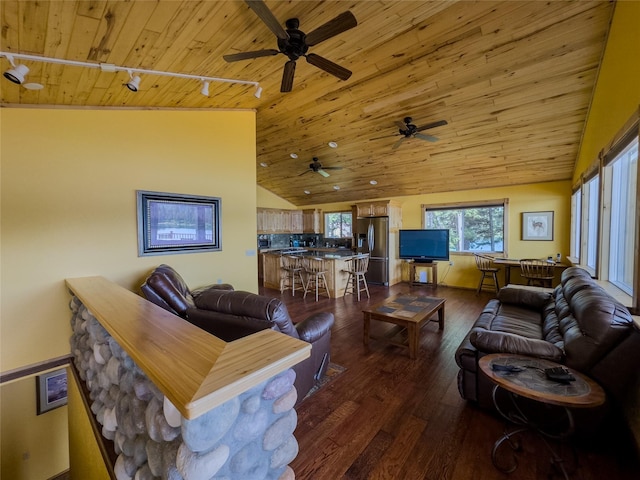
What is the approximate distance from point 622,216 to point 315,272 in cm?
447

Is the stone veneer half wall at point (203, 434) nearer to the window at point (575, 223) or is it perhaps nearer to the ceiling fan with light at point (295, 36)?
the ceiling fan with light at point (295, 36)

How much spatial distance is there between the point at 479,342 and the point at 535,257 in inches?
196

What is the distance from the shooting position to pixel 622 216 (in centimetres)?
288

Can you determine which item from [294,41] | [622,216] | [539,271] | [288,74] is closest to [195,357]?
[294,41]

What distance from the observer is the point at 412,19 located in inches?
101

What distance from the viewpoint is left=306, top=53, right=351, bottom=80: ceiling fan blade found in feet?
7.69

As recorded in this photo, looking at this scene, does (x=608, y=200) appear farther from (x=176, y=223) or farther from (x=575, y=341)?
(x=176, y=223)

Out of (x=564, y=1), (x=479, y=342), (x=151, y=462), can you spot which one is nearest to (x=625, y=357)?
(x=479, y=342)

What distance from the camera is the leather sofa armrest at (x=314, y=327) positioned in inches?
86.2

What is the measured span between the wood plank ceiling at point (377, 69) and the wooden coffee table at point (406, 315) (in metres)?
2.88

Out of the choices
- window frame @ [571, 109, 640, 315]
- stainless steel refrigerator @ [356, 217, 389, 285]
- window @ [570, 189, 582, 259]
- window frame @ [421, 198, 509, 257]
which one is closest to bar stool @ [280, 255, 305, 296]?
stainless steel refrigerator @ [356, 217, 389, 285]

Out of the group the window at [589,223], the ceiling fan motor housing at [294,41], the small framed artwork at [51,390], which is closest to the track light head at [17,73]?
the ceiling fan motor housing at [294,41]

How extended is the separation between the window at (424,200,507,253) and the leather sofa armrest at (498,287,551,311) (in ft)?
9.98

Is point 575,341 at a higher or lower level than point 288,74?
lower
